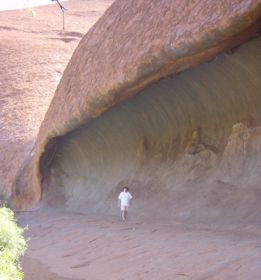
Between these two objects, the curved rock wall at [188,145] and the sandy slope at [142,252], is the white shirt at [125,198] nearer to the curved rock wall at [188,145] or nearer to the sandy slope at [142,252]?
the sandy slope at [142,252]

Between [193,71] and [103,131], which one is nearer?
[193,71]

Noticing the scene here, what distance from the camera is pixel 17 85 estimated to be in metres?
34.8

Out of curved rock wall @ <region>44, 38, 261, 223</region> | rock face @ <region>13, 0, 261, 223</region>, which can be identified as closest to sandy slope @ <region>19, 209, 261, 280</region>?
curved rock wall @ <region>44, 38, 261, 223</region>

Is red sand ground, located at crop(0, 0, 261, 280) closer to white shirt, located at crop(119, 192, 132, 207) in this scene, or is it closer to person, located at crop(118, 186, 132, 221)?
person, located at crop(118, 186, 132, 221)

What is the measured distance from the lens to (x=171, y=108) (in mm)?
15570

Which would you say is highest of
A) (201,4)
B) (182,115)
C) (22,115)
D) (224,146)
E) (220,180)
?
(22,115)

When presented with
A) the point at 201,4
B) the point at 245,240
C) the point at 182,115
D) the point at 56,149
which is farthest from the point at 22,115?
the point at 245,240

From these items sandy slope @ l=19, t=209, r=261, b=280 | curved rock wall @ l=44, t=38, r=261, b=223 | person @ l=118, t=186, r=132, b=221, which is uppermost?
curved rock wall @ l=44, t=38, r=261, b=223

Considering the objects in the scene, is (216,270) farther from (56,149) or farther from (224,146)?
(56,149)

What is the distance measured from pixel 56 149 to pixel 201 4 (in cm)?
1143

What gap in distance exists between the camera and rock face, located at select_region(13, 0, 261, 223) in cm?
1158

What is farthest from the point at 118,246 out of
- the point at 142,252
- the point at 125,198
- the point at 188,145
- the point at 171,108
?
the point at 171,108

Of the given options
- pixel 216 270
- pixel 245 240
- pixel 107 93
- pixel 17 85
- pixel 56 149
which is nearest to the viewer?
pixel 216 270

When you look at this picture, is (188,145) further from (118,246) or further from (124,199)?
(118,246)
